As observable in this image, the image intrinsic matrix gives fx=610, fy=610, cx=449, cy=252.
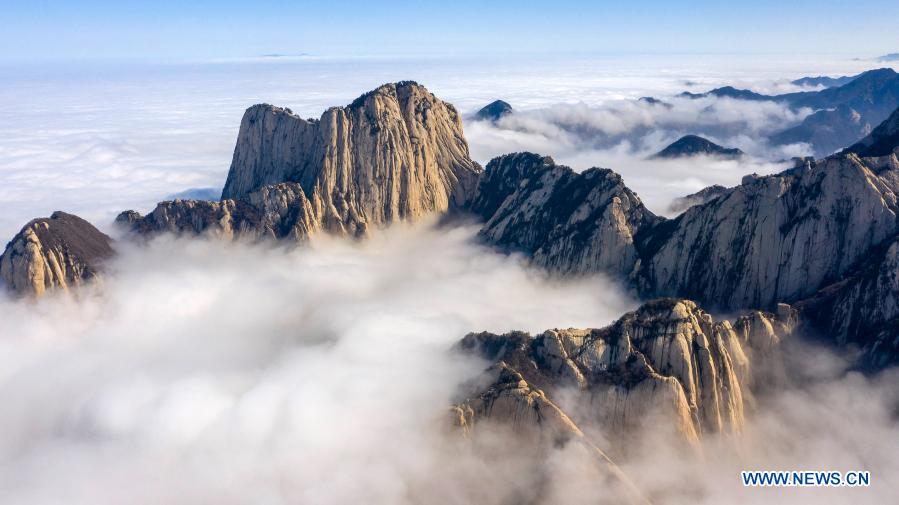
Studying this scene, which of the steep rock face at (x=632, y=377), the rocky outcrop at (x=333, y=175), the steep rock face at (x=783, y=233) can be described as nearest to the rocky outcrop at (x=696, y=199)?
the steep rock face at (x=783, y=233)

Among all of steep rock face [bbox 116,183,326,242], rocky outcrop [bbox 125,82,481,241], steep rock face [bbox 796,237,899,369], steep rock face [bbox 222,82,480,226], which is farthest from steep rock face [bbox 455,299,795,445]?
steep rock face [bbox 222,82,480,226]

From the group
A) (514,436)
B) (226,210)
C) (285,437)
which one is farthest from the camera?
(226,210)

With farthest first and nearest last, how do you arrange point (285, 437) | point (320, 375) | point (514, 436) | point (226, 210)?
point (226, 210), point (320, 375), point (285, 437), point (514, 436)

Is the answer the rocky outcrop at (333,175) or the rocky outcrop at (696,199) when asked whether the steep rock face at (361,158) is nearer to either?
the rocky outcrop at (333,175)

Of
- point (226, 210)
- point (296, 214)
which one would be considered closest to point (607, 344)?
point (296, 214)

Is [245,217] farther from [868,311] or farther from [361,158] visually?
[868,311]

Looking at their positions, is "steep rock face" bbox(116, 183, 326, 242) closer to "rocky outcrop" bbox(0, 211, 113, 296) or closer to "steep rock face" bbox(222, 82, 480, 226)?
"steep rock face" bbox(222, 82, 480, 226)

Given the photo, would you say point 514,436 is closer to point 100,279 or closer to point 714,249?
point 714,249
